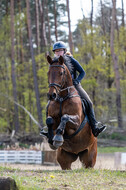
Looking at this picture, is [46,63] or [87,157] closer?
[87,157]

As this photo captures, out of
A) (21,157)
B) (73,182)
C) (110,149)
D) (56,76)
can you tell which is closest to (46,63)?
(110,149)

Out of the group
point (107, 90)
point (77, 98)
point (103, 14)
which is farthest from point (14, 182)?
point (103, 14)

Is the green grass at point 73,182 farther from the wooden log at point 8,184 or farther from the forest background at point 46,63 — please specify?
the forest background at point 46,63

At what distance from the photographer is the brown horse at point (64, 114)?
22.8 feet

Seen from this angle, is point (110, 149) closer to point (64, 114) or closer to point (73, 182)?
point (64, 114)

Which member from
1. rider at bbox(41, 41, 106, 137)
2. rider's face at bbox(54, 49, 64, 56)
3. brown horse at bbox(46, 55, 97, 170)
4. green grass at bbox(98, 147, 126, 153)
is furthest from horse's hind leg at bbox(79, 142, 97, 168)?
green grass at bbox(98, 147, 126, 153)

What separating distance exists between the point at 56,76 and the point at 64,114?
88 centimetres

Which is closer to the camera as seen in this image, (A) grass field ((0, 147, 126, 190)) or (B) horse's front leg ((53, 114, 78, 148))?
(A) grass field ((0, 147, 126, 190))

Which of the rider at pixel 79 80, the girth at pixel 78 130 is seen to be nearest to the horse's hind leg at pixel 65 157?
the rider at pixel 79 80

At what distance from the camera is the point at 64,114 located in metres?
7.21

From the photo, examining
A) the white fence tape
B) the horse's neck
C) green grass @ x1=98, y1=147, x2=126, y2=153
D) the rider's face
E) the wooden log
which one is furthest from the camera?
green grass @ x1=98, y1=147, x2=126, y2=153

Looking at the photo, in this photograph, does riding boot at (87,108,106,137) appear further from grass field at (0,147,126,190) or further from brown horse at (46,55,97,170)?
grass field at (0,147,126,190)

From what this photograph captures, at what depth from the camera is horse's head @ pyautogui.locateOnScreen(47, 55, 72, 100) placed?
6.69 metres

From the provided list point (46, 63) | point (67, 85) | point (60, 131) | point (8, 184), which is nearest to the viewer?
point (8, 184)
